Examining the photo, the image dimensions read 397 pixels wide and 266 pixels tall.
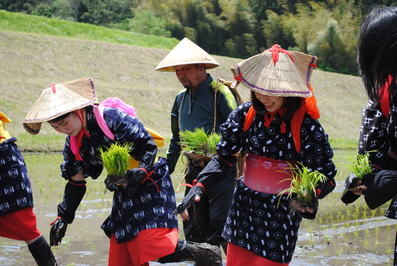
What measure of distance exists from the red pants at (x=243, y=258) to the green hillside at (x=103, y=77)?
1185 cm

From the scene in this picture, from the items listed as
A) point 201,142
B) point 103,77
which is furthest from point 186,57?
point 103,77

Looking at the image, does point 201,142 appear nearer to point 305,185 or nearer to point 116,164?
point 116,164

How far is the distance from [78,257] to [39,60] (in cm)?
1770

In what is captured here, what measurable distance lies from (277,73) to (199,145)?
58.6 inches

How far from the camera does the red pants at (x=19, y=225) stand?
4312 mm

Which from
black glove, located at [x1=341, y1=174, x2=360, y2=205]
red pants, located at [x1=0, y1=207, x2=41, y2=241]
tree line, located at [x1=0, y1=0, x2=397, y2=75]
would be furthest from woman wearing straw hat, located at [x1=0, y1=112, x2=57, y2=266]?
tree line, located at [x1=0, y1=0, x2=397, y2=75]

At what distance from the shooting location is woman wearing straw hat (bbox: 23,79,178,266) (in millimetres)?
3504

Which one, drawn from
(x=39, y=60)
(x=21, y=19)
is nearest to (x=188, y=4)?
(x=21, y=19)

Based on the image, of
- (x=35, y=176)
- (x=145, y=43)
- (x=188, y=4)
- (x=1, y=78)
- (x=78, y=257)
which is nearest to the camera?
A: (x=78, y=257)

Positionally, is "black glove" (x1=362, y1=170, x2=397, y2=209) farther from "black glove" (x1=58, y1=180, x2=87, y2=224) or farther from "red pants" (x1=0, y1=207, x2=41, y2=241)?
"red pants" (x1=0, y1=207, x2=41, y2=241)

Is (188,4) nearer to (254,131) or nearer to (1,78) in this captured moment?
(1,78)

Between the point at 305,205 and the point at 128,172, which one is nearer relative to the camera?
the point at 305,205

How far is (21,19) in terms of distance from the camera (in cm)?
2839

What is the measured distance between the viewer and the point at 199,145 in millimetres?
4348
